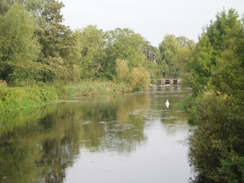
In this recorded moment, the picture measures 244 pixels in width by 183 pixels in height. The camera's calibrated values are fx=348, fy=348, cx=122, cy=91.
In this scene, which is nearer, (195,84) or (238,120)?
(238,120)

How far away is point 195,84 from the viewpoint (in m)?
28.7

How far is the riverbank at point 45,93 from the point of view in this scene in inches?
1425

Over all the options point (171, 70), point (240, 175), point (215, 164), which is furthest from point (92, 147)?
point (171, 70)

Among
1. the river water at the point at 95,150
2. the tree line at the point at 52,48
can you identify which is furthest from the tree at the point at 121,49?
the river water at the point at 95,150

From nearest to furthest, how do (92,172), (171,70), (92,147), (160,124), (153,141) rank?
(92,172) < (92,147) < (153,141) < (160,124) < (171,70)

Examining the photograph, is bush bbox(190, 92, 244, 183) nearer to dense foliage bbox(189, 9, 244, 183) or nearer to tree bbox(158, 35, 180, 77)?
dense foliage bbox(189, 9, 244, 183)

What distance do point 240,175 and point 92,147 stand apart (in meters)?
9.75

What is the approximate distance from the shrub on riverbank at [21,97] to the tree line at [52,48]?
278 cm

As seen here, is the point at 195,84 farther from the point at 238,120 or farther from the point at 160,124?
the point at 238,120

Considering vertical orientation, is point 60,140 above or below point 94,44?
below

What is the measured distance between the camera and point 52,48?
55.2m

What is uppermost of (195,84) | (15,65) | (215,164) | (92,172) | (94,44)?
(94,44)

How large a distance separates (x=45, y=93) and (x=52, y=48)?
36.2 ft

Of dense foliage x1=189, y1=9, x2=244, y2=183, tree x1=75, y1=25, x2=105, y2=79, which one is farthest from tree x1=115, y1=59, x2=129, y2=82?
dense foliage x1=189, y1=9, x2=244, y2=183
